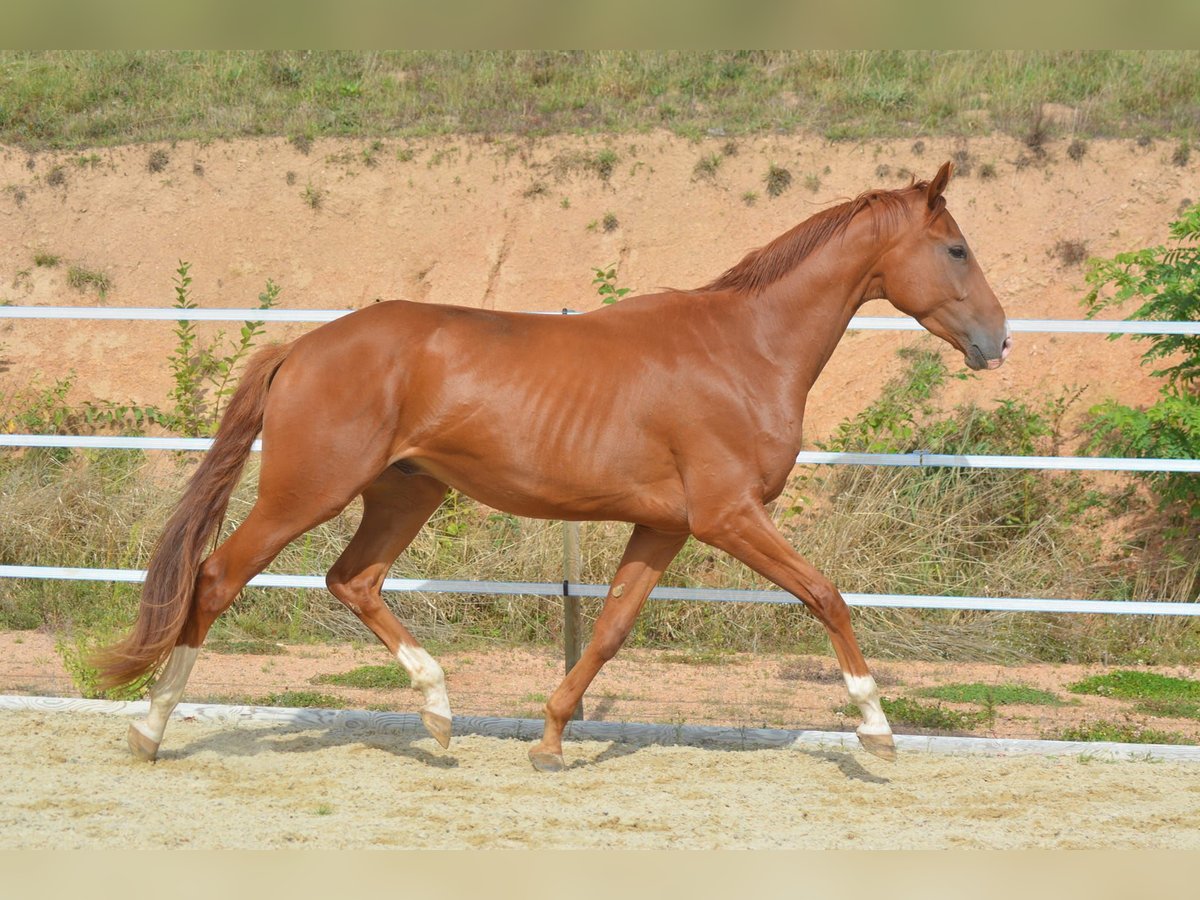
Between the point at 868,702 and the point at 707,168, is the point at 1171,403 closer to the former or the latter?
the point at 868,702

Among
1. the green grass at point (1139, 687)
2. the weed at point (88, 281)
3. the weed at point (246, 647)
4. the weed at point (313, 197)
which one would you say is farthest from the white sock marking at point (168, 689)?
the weed at point (313, 197)

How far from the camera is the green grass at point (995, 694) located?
626 centimetres

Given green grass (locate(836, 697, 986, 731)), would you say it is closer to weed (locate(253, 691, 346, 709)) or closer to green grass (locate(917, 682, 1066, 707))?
green grass (locate(917, 682, 1066, 707))

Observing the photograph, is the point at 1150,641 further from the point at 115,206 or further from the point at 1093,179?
the point at 115,206

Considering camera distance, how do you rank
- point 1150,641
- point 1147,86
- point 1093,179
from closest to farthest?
point 1150,641
point 1093,179
point 1147,86

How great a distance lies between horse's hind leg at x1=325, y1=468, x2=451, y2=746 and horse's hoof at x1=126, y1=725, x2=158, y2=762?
0.94 m

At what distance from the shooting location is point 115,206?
1430 cm

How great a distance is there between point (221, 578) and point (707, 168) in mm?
10546

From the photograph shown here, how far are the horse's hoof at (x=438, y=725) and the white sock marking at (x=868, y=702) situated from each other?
1.59m

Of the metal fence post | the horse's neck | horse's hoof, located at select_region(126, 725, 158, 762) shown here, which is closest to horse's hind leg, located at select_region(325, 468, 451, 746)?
the metal fence post

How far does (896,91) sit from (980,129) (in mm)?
1259

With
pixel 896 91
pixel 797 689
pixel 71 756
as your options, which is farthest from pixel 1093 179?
pixel 71 756

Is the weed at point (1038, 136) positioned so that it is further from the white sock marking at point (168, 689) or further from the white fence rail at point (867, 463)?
the white sock marking at point (168, 689)

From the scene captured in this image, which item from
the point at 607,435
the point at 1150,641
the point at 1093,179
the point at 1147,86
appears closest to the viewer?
the point at 607,435
